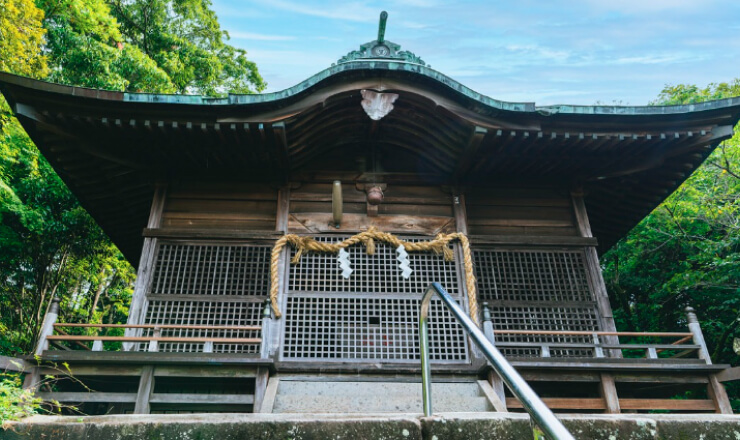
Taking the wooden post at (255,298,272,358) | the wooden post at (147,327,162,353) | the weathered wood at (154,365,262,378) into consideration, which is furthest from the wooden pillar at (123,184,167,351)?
the wooden post at (255,298,272,358)

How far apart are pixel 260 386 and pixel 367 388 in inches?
53.3

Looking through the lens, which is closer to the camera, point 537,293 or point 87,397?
point 87,397

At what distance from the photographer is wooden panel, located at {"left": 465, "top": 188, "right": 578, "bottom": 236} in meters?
8.14

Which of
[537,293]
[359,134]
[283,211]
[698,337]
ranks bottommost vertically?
[698,337]

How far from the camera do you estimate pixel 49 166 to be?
1281cm

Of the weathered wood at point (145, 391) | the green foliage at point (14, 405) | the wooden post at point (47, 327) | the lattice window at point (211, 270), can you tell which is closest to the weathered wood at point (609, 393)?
the lattice window at point (211, 270)

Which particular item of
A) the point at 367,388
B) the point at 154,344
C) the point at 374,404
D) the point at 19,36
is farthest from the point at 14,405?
the point at 19,36

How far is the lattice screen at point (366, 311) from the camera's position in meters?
7.02

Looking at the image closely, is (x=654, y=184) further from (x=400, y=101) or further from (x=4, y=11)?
(x=4, y=11)

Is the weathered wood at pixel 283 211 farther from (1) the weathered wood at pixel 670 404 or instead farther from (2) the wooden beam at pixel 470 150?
(1) the weathered wood at pixel 670 404

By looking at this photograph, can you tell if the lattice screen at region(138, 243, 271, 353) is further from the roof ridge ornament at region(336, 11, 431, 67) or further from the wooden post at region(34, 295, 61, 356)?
the roof ridge ornament at region(336, 11, 431, 67)

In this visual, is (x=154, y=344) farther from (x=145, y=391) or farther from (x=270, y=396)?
(x=270, y=396)

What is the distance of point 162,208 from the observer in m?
7.83

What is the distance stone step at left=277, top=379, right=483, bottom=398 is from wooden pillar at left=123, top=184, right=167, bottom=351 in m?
2.44
